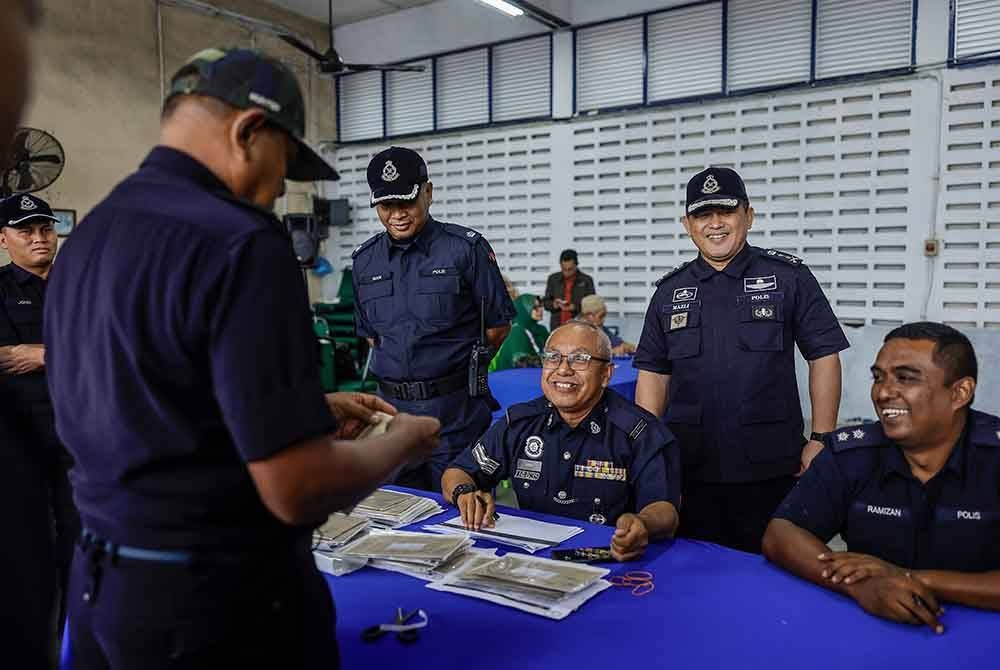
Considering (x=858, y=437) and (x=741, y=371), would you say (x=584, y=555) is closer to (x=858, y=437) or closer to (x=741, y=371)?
(x=858, y=437)

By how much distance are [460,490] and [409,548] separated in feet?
1.44

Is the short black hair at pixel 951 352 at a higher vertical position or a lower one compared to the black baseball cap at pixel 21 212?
lower

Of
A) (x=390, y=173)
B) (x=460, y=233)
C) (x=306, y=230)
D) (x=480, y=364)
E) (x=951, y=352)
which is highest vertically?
(x=306, y=230)

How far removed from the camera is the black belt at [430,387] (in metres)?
2.88

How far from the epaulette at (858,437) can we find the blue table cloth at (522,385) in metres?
2.43

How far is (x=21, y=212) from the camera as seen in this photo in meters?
3.21

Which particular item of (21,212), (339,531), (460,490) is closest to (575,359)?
(460,490)

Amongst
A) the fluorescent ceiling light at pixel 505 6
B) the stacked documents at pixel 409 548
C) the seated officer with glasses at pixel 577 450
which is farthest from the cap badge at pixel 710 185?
the fluorescent ceiling light at pixel 505 6

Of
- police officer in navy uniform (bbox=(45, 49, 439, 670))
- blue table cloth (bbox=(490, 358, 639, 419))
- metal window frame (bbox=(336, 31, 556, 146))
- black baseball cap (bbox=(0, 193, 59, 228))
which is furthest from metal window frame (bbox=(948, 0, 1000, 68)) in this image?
police officer in navy uniform (bbox=(45, 49, 439, 670))

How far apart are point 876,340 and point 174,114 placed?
685 cm

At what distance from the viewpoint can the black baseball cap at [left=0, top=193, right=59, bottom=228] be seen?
320 centimetres

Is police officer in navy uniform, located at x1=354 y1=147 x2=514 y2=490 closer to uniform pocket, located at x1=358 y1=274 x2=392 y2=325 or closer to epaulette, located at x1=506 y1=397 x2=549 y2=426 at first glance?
uniform pocket, located at x1=358 y1=274 x2=392 y2=325

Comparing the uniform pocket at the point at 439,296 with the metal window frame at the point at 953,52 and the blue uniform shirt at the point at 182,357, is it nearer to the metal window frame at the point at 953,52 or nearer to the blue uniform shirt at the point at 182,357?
the blue uniform shirt at the point at 182,357

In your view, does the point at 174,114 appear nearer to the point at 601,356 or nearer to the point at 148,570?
the point at 148,570
